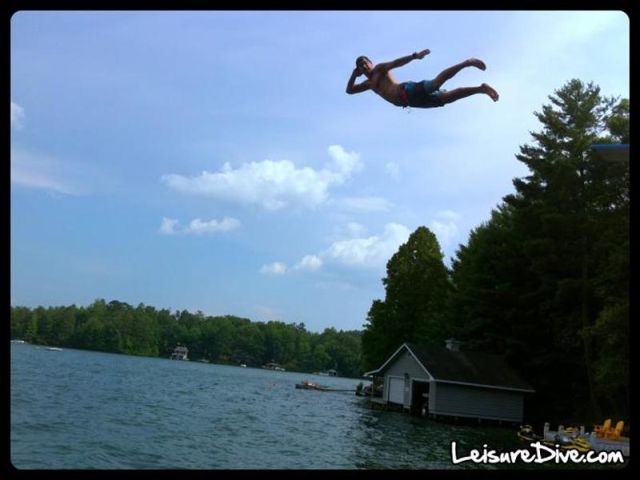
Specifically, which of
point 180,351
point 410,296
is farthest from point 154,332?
point 410,296

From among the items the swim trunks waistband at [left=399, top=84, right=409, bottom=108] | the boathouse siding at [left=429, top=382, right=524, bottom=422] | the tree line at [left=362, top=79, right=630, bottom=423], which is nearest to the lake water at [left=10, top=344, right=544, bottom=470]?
the boathouse siding at [left=429, top=382, right=524, bottom=422]

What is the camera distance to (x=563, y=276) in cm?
2233

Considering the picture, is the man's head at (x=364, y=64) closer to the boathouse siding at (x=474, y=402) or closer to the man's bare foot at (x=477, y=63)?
the man's bare foot at (x=477, y=63)

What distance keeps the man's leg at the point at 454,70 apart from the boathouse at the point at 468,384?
1883 cm

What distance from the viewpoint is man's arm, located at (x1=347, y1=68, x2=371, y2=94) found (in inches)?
210

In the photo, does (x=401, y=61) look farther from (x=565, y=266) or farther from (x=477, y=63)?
(x=565, y=266)

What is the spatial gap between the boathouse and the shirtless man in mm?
18607

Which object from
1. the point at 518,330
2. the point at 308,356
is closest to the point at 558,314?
the point at 518,330

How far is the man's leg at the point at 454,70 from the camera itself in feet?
15.4

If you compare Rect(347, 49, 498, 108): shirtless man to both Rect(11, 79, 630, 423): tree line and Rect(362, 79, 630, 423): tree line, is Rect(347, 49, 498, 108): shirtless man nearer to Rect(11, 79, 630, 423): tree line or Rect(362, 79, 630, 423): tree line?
Rect(11, 79, 630, 423): tree line

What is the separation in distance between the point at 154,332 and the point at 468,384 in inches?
653

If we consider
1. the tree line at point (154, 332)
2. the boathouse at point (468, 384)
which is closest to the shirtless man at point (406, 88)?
the boathouse at point (468, 384)

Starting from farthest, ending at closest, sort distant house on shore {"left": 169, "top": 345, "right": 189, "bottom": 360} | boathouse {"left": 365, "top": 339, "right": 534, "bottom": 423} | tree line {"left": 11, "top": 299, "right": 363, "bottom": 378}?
distant house on shore {"left": 169, "top": 345, "right": 189, "bottom": 360} < tree line {"left": 11, "top": 299, "right": 363, "bottom": 378} < boathouse {"left": 365, "top": 339, "right": 534, "bottom": 423}

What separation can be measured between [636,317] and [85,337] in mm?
32865
